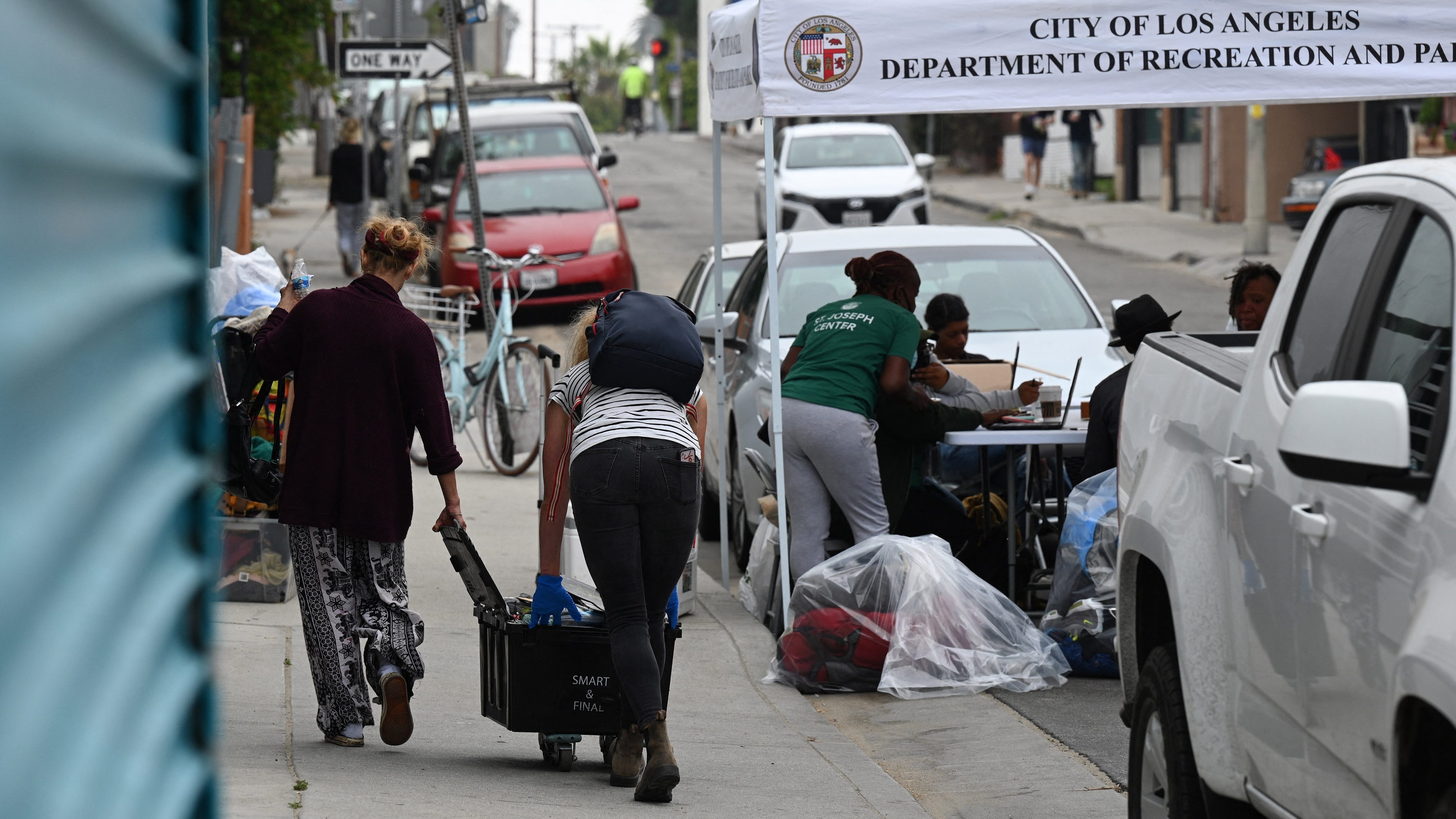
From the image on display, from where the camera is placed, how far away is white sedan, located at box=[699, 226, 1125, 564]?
372 inches

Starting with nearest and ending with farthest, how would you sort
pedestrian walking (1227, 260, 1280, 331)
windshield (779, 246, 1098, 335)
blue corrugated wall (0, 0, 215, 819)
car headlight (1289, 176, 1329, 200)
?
blue corrugated wall (0, 0, 215, 819), pedestrian walking (1227, 260, 1280, 331), windshield (779, 246, 1098, 335), car headlight (1289, 176, 1329, 200)

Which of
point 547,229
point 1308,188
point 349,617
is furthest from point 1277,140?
Answer: point 349,617

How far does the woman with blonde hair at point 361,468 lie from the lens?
18.8 ft

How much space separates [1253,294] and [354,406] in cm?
415

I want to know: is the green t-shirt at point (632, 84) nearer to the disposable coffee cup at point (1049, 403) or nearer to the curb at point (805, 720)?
the curb at point (805, 720)

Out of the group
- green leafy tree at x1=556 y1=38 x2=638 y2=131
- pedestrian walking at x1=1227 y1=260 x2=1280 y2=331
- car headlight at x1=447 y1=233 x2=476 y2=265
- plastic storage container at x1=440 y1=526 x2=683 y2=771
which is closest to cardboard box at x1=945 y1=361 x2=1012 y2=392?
pedestrian walking at x1=1227 y1=260 x2=1280 y2=331

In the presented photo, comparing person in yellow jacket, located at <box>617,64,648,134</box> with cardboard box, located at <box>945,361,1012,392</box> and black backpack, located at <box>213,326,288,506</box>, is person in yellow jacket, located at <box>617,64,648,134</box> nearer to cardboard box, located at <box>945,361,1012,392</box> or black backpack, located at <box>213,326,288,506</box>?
cardboard box, located at <box>945,361,1012,392</box>

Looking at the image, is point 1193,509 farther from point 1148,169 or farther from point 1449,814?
point 1148,169

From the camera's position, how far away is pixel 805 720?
6754 mm

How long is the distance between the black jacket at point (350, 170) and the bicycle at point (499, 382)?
31.5ft

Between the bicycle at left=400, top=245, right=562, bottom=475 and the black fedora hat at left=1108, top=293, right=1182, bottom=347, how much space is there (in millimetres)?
5077

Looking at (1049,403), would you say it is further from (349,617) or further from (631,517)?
(349,617)

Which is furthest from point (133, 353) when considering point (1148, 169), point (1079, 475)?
point (1148, 169)

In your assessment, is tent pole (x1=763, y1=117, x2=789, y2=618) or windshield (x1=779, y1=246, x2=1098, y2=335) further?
windshield (x1=779, y1=246, x2=1098, y2=335)
